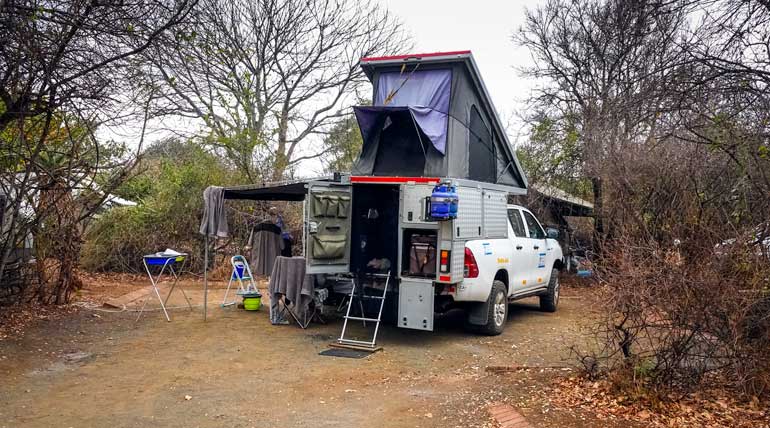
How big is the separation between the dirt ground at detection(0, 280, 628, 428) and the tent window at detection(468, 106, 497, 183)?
2.31 m

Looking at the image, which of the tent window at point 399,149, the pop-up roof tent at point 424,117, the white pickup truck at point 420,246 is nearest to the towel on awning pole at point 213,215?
the white pickup truck at point 420,246

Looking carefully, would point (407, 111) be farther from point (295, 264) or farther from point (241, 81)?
point (241, 81)

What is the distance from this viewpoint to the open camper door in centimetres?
822

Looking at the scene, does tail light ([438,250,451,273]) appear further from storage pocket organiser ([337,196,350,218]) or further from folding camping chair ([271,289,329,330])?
folding camping chair ([271,289,329,330])

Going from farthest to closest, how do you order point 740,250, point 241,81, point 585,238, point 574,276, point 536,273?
point 241,81
point 585,238
point 574,276
point 536,273
point 740,250

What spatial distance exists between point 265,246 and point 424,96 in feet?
13.1

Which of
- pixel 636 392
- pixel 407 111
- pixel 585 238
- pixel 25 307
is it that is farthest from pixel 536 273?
pixel 25 307

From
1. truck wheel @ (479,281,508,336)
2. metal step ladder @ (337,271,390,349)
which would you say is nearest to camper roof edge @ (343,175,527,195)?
metal step ladder @ (337,271,390,349)

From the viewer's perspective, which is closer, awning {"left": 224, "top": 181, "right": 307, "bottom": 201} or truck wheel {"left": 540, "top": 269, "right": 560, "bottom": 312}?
awning {"left": 224, "top": 181, "right": 307, "bottom": 201}

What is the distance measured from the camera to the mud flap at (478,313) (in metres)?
8.31

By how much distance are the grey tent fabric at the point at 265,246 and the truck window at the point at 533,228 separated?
165 inches

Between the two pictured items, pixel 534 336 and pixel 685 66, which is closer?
pixel 685 66

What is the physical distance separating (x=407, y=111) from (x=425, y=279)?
7.17 ft

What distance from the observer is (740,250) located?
5.09 meters
